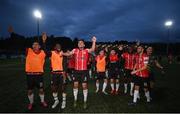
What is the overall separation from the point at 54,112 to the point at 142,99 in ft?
15.1

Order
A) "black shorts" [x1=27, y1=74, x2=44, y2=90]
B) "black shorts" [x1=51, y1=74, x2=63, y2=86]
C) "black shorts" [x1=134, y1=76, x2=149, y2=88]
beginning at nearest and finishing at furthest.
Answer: "black shorts" [x1=27, y1=74, x2=44, y2=90], "black shorts" [x1=51, y1=74, x2=63, y2=86], "black shorts" [x1=134, y1=76, x2=149, y2=88]

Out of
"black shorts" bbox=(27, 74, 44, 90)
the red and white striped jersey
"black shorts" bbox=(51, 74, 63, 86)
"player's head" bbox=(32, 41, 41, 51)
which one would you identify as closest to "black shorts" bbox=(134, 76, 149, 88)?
the red and white striped jersey

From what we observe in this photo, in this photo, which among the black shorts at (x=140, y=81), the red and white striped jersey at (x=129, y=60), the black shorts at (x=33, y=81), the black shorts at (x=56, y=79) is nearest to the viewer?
the black shorts at (x=33, y=81)

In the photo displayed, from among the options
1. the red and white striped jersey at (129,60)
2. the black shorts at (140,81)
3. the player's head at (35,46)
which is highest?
the player's head at (35,46)

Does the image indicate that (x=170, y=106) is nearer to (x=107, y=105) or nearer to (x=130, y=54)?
(x=107, y=105)

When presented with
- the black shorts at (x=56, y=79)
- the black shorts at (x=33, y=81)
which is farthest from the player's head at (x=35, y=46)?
the black shorts at (x=56, y=79)

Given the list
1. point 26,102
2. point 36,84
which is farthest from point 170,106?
point 26,102

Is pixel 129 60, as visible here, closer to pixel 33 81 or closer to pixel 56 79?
pixel 56 79

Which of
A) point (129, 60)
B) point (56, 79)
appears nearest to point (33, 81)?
point (56, 79)

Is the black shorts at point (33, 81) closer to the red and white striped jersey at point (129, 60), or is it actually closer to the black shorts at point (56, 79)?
the black shorts at point (56, 79)

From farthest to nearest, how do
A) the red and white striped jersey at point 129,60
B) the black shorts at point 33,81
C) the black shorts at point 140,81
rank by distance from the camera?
the red and white striped jersey at point 129,60, the black shorts at point 140,81, the black shorts at point 33,81

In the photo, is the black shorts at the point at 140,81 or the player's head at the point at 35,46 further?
the black shorts at the point at 140,81

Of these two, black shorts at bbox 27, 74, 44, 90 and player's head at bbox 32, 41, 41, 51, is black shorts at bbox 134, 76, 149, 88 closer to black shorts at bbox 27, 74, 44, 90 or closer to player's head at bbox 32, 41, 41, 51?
black shorts at bbox 27, 74, 44, 90

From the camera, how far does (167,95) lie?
11617 mm
